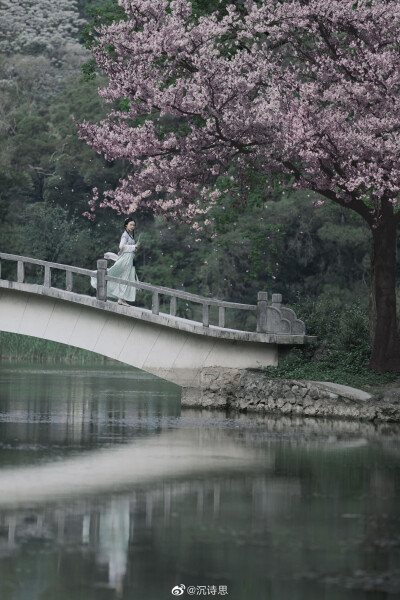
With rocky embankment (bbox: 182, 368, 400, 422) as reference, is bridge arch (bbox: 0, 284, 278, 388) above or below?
above

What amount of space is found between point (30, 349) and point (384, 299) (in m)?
28.5

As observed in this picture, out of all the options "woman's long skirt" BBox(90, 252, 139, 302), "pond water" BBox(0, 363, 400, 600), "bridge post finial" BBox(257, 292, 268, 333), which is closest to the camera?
"pond water" BBox(0, 363, 400, 600)

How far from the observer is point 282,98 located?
94.2 ft

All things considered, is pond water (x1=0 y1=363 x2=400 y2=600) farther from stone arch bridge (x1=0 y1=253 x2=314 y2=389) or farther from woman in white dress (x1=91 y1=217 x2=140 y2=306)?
woman in white dress (x1=91 y1=217 x2=140 y2=306)

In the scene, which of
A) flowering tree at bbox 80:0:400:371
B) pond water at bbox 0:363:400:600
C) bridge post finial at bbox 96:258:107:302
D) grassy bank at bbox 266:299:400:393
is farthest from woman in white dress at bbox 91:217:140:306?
pond water at bbox 0:363:400:600

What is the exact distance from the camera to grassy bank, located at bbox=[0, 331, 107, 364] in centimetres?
5497

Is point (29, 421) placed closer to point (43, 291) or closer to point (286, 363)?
point (43, 291)

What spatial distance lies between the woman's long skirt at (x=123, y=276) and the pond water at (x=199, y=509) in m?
4.56

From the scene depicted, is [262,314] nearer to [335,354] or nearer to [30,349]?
[335,354]

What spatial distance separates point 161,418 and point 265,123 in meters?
6.96

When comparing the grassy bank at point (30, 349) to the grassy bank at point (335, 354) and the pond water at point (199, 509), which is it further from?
the pond water at point (199, 509)

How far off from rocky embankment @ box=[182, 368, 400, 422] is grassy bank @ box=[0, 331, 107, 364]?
2514cm

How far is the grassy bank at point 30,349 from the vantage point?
55.0 m

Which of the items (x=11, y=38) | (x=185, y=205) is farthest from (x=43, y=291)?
(x=11, y=38)
